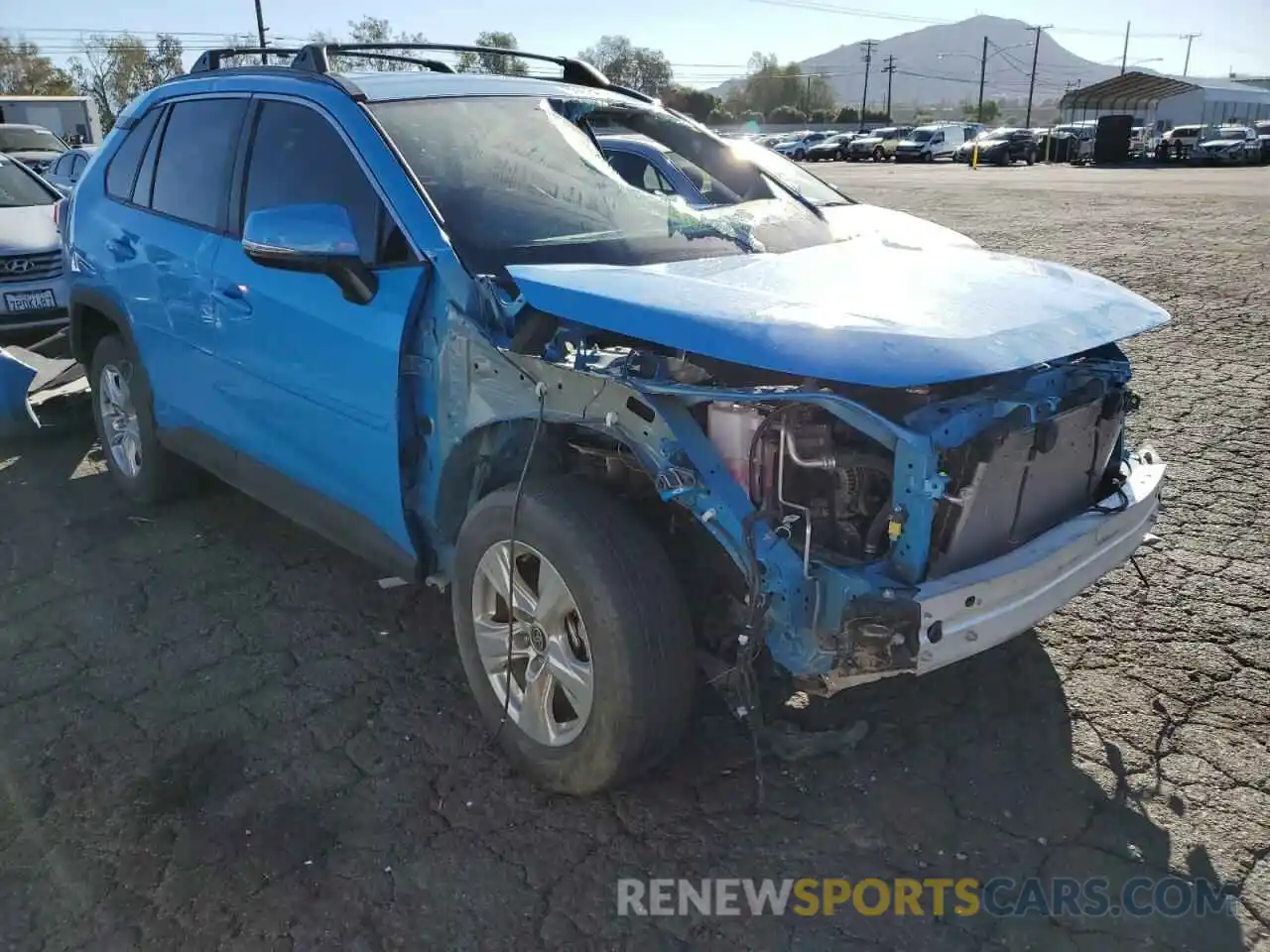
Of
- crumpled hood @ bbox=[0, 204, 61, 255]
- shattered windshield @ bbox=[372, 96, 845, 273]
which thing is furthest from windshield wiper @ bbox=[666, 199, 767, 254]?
crumpled hood @ bbox=[0, 204, 61, 255]

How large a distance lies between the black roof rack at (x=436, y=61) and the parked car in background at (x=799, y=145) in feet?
157

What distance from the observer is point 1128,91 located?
5912 cm

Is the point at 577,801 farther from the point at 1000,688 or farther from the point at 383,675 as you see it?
the point at 1000,688

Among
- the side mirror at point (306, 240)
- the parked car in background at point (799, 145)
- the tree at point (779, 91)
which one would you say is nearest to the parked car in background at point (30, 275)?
the side mirror at point (306, 240)

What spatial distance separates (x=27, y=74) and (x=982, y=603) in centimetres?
7628

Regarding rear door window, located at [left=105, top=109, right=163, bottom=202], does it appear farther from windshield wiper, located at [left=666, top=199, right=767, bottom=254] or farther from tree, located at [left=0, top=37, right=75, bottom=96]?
tree, located at [left=0, top=37, right=75, bottom=96]

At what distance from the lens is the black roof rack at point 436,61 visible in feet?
12.5

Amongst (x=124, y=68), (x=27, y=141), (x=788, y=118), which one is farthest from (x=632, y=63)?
(x=27, y=141)

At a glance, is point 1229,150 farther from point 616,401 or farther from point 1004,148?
point 616,401

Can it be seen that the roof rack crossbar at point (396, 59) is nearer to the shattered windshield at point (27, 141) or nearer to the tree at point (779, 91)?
the shattered windshield at point (27, 141)

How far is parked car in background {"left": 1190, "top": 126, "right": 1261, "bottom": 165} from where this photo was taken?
3819cm

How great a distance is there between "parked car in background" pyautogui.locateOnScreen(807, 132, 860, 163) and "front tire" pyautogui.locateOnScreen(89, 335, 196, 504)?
162 ft

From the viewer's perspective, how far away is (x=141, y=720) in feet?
10.8

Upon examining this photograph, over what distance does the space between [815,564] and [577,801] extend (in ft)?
3.45
